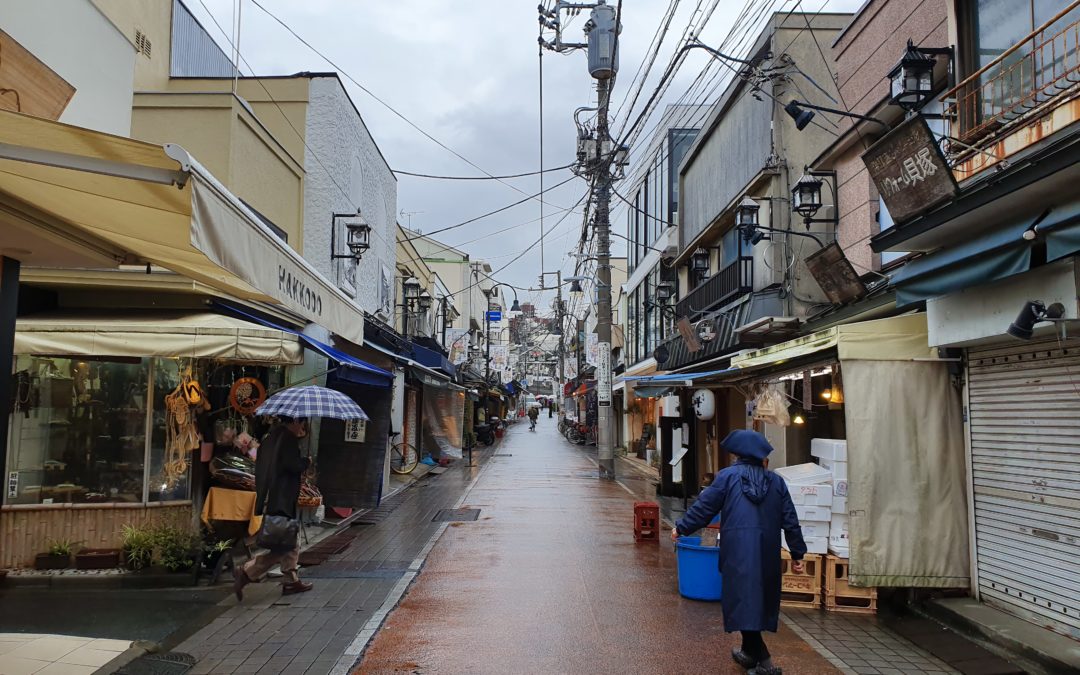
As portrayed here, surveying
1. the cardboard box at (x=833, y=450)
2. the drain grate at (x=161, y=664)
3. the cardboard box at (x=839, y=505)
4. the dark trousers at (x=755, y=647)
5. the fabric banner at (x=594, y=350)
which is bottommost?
the drain grate at (x=161, y=664)

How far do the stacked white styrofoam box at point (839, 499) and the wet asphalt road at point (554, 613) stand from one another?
143 centimetres

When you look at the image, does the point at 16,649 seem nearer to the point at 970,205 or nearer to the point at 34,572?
the point at 34,572

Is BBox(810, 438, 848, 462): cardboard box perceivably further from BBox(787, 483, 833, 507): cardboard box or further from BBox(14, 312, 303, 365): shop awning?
BBox(14, 312, 303, 365): shop awning

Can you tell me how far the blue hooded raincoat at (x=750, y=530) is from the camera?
566 centimetres

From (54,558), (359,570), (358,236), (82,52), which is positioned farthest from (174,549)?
(358,236)

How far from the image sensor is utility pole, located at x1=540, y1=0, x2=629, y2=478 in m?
18.0

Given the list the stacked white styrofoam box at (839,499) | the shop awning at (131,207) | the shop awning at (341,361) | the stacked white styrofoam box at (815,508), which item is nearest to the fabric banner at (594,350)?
the shop awning at (341,361)

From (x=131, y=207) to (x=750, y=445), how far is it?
4824 millimetres

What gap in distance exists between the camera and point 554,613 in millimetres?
7434

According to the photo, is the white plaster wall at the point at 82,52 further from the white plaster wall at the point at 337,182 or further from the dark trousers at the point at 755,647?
the white plaster wall at the point at 337,182

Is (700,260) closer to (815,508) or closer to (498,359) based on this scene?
(815,508)

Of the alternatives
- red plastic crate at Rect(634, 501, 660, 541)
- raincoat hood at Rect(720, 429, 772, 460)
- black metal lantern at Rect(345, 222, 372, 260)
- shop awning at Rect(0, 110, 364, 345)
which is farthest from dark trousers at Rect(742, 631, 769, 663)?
black metal lantern at Rect(345, 222, 372, 260)

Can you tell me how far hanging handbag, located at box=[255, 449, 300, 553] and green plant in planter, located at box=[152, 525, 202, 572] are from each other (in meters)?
1.17

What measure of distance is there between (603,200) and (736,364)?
11.1 m
